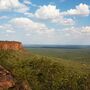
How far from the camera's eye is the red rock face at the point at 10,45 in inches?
3591

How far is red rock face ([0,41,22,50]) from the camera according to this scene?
299 ft

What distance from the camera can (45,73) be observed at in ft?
262

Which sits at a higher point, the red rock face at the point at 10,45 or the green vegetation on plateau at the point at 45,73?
the red rock face at the point at 10,45

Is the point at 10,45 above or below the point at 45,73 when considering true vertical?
above

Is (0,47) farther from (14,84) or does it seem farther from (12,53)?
(14,84)

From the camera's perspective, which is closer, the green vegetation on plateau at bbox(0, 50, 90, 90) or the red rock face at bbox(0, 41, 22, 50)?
the green vegetation on plateau at bbox(0, 50, 90, 90)

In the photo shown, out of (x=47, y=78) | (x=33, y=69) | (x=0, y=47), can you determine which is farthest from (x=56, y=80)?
(x=0, y=47)

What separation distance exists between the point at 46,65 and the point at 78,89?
42.1 ft

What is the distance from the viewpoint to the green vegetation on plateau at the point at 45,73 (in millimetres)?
76062

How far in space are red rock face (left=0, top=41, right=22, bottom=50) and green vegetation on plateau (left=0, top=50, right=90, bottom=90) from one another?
3642 millimetres

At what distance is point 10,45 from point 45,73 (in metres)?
21.4

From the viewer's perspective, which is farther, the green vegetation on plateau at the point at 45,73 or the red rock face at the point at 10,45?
the red rock face at the point at 10,45

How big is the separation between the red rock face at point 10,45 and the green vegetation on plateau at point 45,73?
364 centimetres

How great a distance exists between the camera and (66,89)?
7731 centimetres
